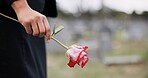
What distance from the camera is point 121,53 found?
10.6 metres

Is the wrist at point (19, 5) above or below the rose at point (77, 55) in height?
above

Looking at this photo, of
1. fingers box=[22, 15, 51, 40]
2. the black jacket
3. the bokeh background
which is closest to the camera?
fingers box=[22, 15, 51, 40]

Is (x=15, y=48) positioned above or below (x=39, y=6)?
below

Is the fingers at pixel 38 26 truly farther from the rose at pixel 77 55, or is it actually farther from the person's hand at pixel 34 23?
the rose at pixel 77 55

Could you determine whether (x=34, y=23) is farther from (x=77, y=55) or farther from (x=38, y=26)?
(x=77, y=55)

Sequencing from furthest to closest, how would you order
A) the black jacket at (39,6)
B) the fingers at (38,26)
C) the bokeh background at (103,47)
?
the bokeh background at (103,47)
the black jacket at (39,6)
the fingers at (38,26)

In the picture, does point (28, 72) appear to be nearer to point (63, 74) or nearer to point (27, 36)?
point (27, 36)

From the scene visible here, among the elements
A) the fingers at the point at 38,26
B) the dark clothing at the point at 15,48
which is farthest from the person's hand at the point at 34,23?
the dark clothing at the point at 15,48

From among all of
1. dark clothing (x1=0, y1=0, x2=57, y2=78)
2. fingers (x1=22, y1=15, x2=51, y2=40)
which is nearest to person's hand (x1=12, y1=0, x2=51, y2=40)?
fingers (x1=22, y1=15, x2=51, y2=40)

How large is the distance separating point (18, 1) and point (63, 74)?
5.41m

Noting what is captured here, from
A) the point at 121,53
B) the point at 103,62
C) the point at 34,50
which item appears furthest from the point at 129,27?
the point at 34,50

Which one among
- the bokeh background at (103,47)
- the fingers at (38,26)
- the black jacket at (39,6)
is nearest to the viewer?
the fingers at (38,26)

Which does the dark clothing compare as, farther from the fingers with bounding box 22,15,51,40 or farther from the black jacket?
the fingers with bounding box 22,15,51,40

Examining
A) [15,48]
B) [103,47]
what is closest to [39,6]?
[15,48]
